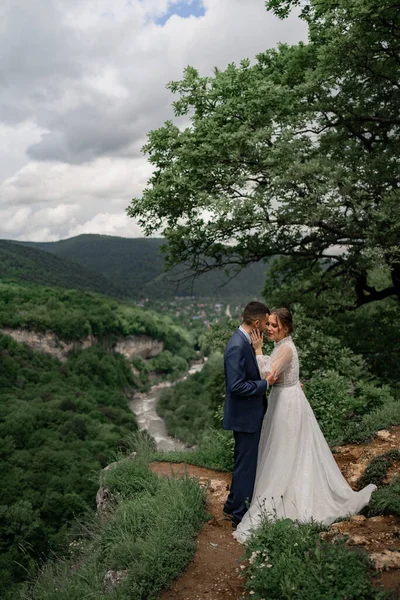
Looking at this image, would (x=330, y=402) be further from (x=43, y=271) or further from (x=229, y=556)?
(x=43, y=271)

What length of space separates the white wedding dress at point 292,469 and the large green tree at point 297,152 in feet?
19.0

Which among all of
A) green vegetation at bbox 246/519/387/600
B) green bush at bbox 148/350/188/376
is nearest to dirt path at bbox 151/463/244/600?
green vegetation at bbox 246/519/387/600

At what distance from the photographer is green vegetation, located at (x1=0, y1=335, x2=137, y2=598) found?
3594 centimetres

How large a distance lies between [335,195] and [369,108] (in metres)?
3.22

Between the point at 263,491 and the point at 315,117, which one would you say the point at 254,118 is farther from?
the point at 263,491

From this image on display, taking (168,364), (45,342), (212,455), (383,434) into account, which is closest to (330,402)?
(383,434)

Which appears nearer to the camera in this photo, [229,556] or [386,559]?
[386,559]

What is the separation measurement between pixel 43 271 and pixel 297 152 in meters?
142

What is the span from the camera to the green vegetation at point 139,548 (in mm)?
4637

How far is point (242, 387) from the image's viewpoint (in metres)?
5.17

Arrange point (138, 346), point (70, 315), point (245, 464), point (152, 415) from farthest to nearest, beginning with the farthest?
point (138, 346) → point (70, 315) → point (152, 415) → point (245, 464)

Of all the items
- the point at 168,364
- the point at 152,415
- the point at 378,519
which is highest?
the point at 378,519

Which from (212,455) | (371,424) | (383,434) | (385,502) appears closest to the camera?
(385,502)

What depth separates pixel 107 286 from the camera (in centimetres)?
18975
